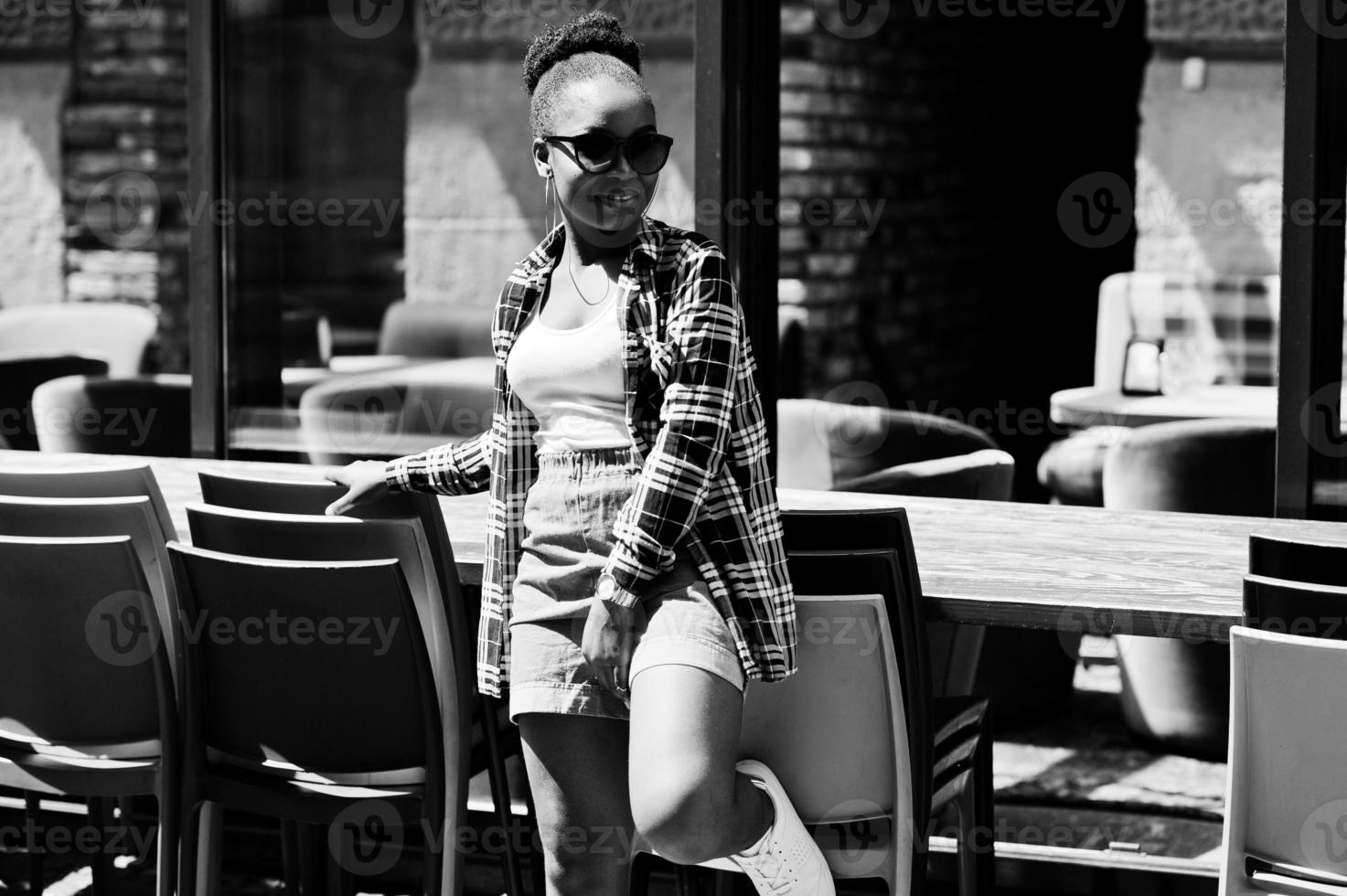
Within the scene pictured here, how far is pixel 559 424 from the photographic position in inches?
82.4

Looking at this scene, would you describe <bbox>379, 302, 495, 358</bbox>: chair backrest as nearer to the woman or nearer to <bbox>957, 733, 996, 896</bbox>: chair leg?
<bbox>957, 733, 996, 896</bbox>: chair leg

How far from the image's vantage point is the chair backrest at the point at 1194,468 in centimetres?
365

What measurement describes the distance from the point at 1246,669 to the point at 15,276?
3.99m

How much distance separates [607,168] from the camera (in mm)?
2049

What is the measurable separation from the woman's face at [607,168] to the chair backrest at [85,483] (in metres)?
0.95

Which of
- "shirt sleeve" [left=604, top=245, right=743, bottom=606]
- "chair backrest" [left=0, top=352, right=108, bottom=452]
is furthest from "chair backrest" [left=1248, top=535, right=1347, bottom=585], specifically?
"chair backrest" [left=0, top=352, right=108, bottom=452]

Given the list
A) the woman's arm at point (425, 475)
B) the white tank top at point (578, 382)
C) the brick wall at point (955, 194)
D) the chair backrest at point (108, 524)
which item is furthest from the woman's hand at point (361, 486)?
the brick wall at point (955, 194)

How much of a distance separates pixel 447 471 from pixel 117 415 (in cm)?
249

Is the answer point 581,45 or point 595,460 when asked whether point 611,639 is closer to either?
point 595,460

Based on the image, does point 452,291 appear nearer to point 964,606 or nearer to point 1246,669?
point 964,606

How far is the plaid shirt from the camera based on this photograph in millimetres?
1974

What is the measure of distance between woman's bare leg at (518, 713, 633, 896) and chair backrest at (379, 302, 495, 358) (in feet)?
7.29

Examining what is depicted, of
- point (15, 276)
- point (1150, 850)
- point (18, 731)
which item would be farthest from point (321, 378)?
point (1150, 850)

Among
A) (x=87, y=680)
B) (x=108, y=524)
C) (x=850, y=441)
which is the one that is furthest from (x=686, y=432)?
(x=850, y=441)
